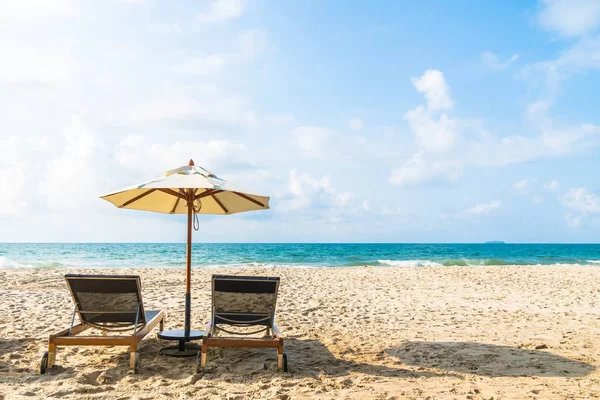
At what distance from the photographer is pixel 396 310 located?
28.8 feet

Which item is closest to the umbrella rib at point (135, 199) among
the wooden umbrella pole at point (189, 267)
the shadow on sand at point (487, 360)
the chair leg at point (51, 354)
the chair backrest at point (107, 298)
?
the wooden umbrella pole at point (189, 267)

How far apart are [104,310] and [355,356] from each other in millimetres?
2804

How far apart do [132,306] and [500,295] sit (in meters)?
9.26

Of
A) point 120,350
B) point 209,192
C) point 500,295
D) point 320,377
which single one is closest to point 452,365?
point 320,377

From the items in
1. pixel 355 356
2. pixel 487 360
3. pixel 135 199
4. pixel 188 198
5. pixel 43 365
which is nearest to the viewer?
pixel 43 365

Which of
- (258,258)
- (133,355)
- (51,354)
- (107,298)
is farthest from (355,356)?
(258,258)

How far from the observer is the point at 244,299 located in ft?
16.1

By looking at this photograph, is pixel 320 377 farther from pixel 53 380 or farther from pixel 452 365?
pixel 53 380

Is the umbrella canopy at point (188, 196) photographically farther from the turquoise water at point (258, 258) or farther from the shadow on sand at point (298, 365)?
the turquoise water at point (258, 258)

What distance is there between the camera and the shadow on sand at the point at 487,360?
4.68 m

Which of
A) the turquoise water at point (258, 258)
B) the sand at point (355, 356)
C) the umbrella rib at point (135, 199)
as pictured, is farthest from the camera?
the turquoise water at point (258, 258)

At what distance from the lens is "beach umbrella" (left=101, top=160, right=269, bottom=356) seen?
4766mm

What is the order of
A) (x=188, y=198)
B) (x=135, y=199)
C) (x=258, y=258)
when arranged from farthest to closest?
1. (x=258, y=258)
2. (x=135, y=199)
3. (x=188, y=198)

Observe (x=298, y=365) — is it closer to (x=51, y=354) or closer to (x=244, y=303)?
(x=244, y=303)
